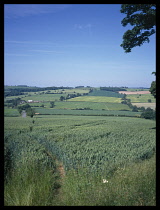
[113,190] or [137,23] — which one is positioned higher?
[137,23]

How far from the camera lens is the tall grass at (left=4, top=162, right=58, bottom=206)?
377 centimetres

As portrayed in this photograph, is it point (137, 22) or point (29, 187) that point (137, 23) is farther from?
point (29, 187)

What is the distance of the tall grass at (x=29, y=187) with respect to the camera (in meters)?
3.77

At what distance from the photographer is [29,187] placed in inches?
161

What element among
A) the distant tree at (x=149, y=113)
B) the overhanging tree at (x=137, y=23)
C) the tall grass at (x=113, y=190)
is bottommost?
the tall grass at (x=113, y=190)

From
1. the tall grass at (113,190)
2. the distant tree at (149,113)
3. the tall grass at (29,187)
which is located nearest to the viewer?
the tall grass at (113,190)

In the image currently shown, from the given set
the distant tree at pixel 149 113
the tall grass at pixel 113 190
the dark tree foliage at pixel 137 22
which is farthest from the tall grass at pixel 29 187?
the distant tree at pixel 149 113

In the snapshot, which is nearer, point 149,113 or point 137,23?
point 137,23

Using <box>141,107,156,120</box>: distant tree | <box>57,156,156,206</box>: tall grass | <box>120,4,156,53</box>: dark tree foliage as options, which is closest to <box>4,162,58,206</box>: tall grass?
<box>57,156,156,206</box>: tall grass

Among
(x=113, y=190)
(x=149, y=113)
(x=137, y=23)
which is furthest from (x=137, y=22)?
(x=149, y=113)

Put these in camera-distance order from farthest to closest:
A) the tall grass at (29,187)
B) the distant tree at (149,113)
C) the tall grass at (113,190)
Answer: the distant tree at (149,113), the tall grass at (29,187), the tall grass at (113,190)

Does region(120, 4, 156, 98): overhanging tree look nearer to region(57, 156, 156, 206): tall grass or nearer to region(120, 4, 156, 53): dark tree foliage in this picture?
region(120, 4, 156, 53): dark tree foliage

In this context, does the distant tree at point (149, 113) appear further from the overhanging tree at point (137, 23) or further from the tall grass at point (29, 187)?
the tall grass at point (29, 187)

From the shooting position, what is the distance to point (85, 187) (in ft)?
14.3
